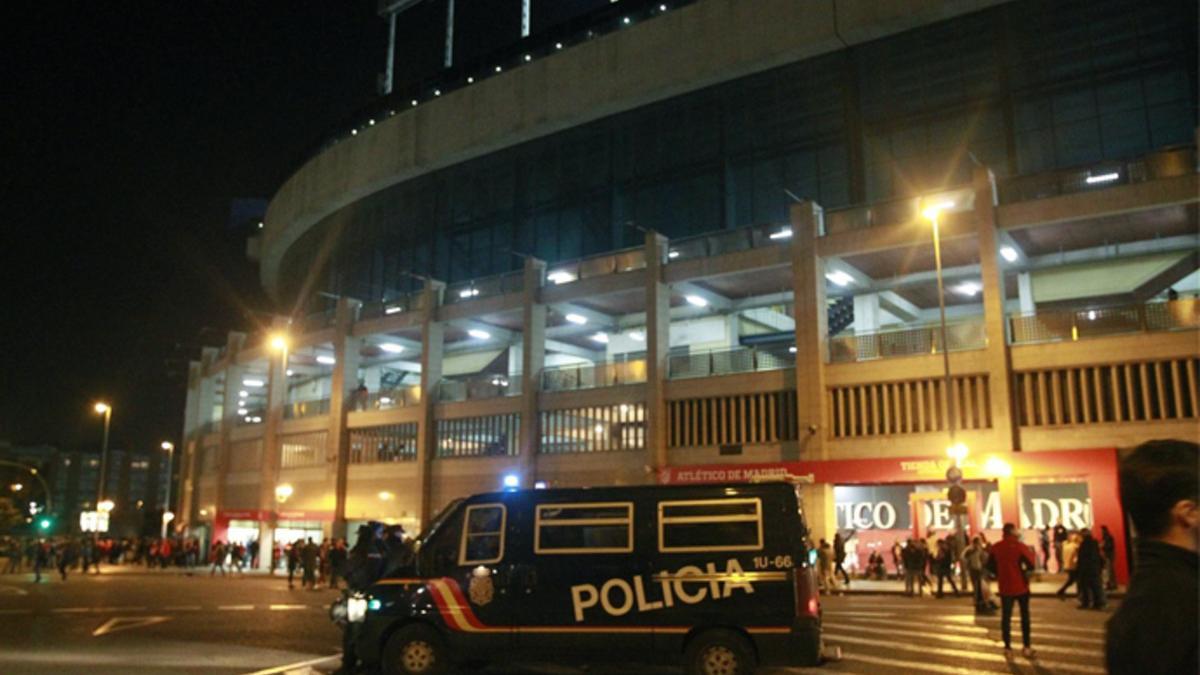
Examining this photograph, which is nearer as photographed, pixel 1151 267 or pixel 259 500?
pixel 1151 267

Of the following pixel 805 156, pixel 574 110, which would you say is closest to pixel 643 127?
pixel 574 110

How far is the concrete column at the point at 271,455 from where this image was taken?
167 ft

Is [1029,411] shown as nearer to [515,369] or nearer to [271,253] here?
[515,369]

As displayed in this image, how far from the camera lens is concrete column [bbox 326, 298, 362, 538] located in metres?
47.8

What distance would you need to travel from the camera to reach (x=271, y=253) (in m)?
71.2

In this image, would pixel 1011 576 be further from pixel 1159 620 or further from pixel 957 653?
pixel 1159 620

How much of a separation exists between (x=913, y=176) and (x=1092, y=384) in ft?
46.4

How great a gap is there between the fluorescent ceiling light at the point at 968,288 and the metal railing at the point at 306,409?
32869 millimetres

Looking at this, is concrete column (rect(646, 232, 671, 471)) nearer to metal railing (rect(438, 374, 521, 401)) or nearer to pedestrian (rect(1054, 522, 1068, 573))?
metal railing (rect(438, 374, 521, 401))

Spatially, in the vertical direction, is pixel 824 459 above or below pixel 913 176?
below

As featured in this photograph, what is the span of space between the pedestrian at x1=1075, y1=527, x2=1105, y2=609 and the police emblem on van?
46.6 feet

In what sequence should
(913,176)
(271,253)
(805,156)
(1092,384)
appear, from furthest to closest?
(271,253)
(805,156)
(913,176)
(1092,384)

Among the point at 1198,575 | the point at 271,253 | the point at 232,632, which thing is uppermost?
the point at 271,253

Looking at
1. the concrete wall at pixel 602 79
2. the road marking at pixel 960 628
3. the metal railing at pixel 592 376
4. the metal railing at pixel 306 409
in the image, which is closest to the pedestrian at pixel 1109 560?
the road marking at pixel 960 628
